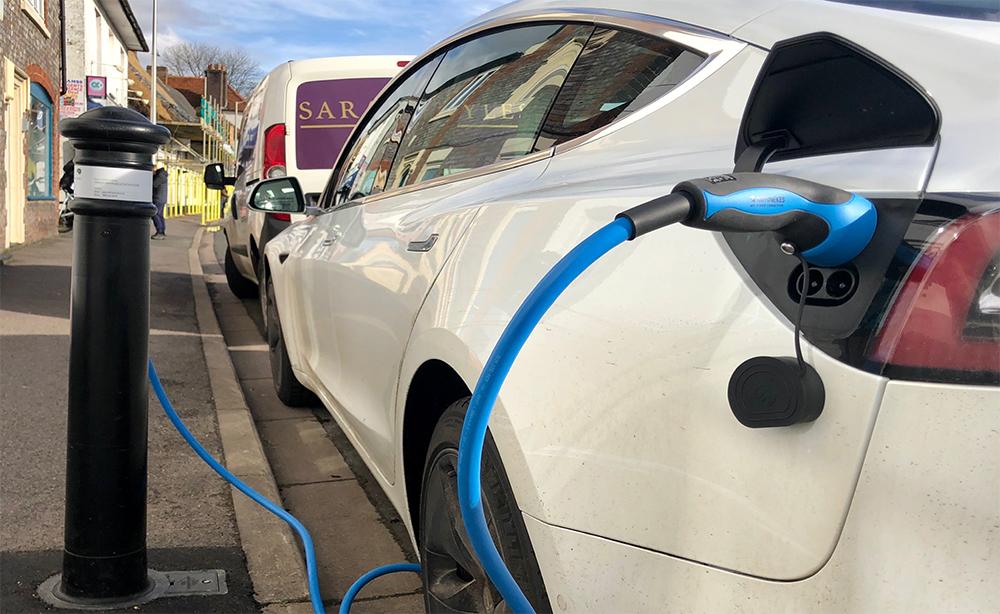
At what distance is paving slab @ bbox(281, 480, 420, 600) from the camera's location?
10.3 feet

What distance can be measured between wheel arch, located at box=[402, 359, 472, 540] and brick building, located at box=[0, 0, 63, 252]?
12353 mm

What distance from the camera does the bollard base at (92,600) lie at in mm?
2598

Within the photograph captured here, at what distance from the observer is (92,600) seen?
103 inches

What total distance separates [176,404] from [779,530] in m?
4.35

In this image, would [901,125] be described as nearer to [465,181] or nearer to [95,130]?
[465,181]

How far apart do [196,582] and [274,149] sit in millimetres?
5462

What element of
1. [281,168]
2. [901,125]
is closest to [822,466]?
[901,125]

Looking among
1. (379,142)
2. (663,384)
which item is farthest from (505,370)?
(379,142)

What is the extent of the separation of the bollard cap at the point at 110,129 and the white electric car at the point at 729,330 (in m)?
0.87

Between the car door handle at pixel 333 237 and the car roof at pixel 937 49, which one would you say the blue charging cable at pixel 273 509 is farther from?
the car roof at pixel 937 49

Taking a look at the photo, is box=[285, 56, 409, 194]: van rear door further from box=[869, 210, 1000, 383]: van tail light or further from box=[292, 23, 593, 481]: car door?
box=[869, 210, 1000, 383]: van tail light

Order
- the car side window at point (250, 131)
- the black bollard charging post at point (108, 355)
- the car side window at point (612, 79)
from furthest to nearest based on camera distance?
the car side window at point (250, 131) < the black bollard charging post at point (108, 355) < the car side window at point (612, 79)

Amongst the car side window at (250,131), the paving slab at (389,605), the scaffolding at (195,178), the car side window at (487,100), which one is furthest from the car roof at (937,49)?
the scaffolding at (195,178)

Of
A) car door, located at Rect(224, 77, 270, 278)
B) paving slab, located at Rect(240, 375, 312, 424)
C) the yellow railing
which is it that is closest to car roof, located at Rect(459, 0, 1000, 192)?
paving slab, located at Rect(240, 375, 312, 424)
